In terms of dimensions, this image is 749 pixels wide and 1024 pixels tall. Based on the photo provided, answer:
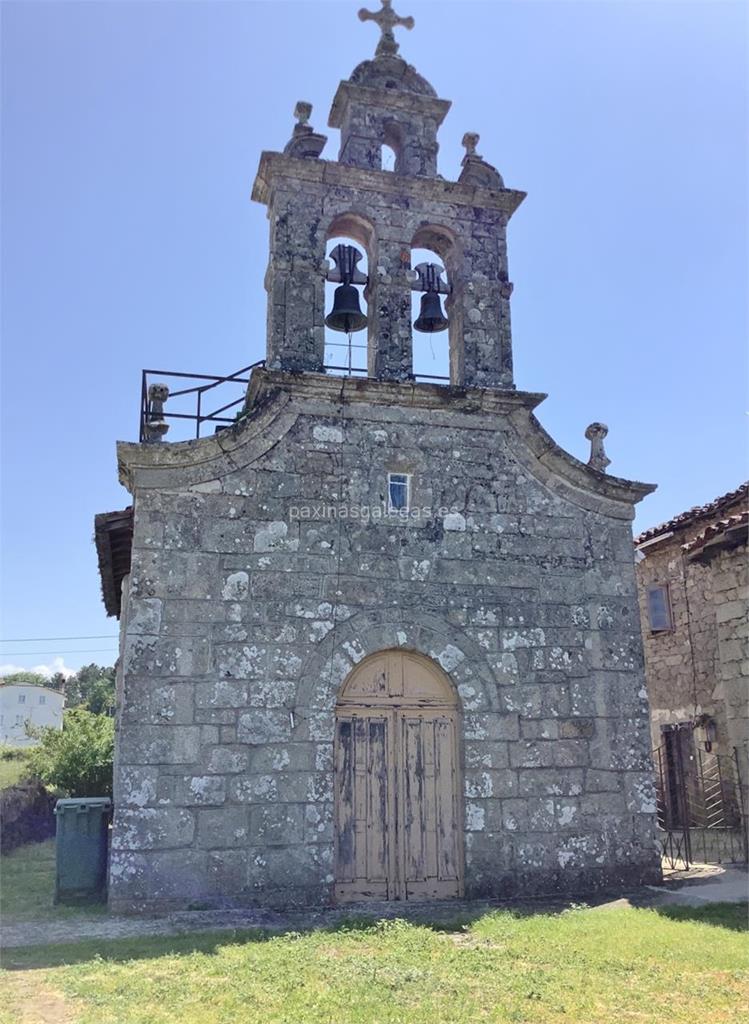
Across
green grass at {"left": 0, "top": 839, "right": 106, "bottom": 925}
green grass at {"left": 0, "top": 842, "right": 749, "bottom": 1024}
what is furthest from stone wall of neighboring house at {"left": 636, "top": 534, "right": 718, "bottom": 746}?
green grass at {"left": 0, "top": 839, "right": 106, "bottom": 925}

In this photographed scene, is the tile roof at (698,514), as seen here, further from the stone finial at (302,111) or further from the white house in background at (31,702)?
the white house in background at (31,702)

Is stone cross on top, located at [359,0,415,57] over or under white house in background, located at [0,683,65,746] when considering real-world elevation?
over

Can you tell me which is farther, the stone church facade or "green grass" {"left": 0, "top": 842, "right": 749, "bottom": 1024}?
the stone church facade

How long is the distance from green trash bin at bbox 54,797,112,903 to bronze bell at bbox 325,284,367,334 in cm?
555

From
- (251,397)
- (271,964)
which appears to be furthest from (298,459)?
(271,964)

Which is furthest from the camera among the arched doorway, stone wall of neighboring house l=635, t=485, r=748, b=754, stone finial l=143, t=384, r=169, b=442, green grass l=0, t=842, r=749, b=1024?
stone wall of neighboring house l=635, t=485, r=748, b=754

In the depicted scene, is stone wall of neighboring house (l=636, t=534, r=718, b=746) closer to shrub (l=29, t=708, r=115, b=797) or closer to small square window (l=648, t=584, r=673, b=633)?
small square window (l=648, t=584, r=673, b=633)

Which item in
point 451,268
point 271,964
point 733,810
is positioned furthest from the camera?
point 733,810

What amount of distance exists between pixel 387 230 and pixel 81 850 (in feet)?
23.2

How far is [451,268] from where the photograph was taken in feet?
32.1

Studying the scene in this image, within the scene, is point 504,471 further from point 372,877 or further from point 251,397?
point 372,877

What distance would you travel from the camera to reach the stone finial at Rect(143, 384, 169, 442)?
8.38 meters

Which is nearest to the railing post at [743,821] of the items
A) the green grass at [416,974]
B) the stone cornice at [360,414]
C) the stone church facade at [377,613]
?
the stone church facade at [377,613]

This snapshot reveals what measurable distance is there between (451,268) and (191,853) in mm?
6817
